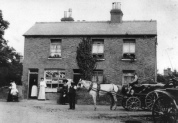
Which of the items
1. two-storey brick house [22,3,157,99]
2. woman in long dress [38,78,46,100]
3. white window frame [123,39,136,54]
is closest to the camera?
woman in long dress [38,78,46,100]

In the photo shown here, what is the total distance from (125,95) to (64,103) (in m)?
6.37

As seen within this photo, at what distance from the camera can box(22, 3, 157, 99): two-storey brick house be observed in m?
25.1

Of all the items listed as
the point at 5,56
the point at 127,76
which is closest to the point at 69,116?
the point at 127,76

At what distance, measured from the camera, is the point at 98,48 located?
85.6 ft

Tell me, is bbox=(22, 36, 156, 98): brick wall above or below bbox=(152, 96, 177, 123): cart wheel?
above

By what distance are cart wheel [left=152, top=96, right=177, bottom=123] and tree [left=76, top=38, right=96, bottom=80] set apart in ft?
52.3

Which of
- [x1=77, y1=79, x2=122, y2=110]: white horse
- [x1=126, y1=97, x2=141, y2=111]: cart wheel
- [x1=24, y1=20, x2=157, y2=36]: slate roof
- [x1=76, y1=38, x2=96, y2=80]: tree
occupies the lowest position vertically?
[x1=126, y1=97, x2=141, y2=111]: cart wheel

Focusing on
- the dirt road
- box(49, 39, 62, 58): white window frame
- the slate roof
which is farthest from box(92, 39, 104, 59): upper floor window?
the dirt road

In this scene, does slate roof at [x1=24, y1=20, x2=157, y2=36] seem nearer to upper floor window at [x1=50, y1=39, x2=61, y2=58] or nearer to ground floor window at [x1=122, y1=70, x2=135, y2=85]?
upper floor window at [x1=50, y1=39, x2=61, y2=58]

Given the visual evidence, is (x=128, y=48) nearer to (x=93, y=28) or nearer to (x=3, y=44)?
(x=93, y=28)

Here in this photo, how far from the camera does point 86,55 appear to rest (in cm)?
2578

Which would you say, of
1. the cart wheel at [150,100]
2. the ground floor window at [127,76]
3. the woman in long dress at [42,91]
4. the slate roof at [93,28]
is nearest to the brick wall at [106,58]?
the ground floor window at [127,76]

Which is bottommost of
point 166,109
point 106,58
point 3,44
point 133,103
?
point 133,103

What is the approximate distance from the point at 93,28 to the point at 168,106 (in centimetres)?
1851
